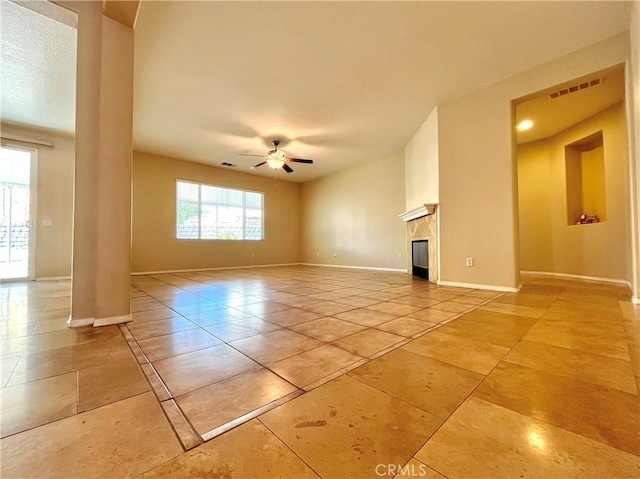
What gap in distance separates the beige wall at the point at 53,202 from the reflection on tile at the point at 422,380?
21.3ft

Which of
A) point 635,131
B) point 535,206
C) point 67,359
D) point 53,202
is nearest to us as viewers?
point 67,359

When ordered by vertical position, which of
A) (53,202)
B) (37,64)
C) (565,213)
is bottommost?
(565,213)

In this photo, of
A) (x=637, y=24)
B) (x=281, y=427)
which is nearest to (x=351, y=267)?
(x=637, y=24)

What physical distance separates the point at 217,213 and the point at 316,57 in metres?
5.43

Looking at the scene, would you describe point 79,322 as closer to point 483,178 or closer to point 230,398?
point 230,398

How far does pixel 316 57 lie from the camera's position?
2.99 metres

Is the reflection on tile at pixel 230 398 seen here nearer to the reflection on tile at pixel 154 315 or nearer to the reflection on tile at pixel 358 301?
the reflection on tile at pixel 154 315

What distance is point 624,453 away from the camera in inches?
30.4

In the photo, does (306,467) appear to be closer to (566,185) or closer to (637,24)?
(637,24)

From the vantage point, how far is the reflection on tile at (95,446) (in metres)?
0.72

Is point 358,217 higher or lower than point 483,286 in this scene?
higher

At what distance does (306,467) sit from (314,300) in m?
2.33

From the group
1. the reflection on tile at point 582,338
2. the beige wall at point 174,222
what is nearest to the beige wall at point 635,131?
the reflection on tile at point 582,338

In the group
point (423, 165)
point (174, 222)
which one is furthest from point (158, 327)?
point (174, 222)
